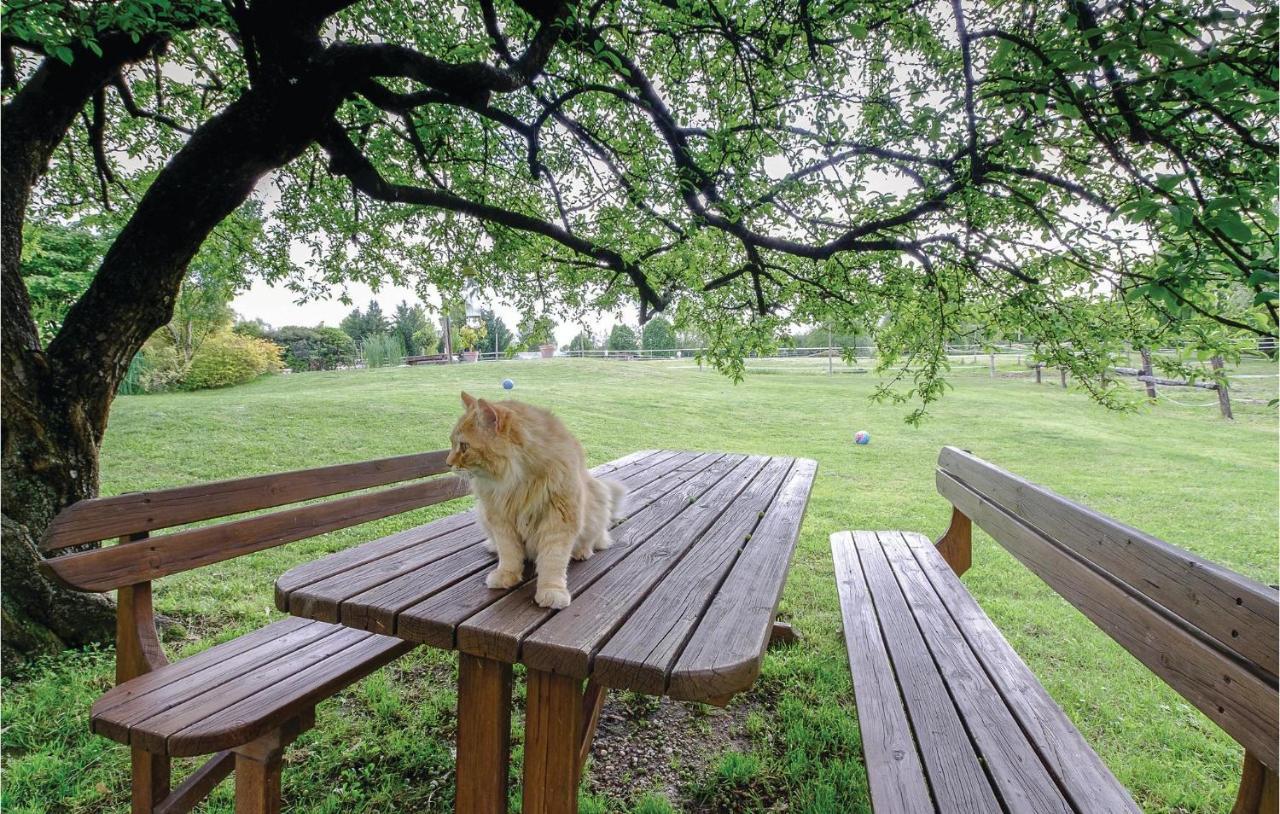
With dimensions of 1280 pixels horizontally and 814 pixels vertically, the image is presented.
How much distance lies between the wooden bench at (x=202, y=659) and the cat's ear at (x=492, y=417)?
0.97 m

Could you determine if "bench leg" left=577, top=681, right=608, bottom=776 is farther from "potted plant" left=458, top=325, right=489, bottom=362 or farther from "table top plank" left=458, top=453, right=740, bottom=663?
"potted plant" left=458, top=325, right=489, bottom=362

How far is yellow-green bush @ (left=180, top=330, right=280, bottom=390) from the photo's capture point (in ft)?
58.5

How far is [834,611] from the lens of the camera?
13.4 ft

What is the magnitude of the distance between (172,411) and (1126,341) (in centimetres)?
1484

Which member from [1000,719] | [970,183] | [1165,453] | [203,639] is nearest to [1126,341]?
[970,183]

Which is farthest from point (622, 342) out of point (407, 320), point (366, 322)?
point (366, 322)

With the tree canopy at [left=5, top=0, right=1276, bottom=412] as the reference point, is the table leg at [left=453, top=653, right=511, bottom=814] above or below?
below

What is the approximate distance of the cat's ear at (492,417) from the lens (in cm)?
177

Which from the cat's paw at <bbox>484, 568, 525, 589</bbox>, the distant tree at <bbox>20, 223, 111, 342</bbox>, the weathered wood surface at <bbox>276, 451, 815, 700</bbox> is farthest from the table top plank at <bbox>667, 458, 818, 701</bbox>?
the distant tree at <bbox>20, 223, 111, 342</bbox>

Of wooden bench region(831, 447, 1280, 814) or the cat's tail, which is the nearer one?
wooden bench region(831, 447, 1280, 814)

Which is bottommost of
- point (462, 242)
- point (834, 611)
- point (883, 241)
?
point (834, 611)

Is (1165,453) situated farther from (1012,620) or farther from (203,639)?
(203,639)

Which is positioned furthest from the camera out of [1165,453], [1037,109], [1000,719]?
[1165,453]

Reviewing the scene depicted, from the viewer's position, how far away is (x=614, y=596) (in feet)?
5.38
